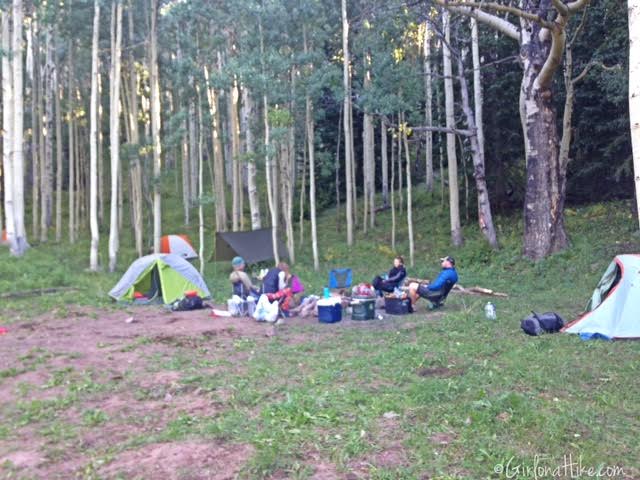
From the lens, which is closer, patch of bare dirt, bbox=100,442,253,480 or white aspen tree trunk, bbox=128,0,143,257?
patch of bare dirt, bbox=100,442,253,480

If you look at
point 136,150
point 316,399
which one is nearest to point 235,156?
point 136,150

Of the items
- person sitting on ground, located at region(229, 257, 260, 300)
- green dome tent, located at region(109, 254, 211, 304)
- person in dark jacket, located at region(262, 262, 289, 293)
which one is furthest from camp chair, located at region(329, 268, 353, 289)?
green dome tent, located at region(109, 254, 211, 304)

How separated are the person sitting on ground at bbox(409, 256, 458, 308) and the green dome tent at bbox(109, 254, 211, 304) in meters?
4.87

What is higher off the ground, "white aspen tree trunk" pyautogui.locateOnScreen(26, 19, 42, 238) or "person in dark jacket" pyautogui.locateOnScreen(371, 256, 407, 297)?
"white aspen tree trunk" pyautogui.locateOnScreen(26, 19, 42, 238)

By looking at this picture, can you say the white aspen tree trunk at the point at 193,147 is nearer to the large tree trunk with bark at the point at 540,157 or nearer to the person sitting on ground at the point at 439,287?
the large tree trunk with bark at the point at 540,157

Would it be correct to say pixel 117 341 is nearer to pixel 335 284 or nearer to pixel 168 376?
pixel 168 376

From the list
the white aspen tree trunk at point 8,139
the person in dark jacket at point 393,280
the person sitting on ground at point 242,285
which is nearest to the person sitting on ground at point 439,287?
the person in dark jacket at point 393,280

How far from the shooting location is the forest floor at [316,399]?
3951 mm

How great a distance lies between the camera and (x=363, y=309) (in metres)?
9.91

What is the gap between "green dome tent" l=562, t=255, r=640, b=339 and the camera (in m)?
7.57

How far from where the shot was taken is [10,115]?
18469mm

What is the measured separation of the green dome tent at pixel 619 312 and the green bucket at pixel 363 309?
3.14m

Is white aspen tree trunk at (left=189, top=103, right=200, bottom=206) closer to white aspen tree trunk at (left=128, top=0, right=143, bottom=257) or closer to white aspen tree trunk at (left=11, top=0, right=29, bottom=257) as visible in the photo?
white aspen tree trunk at (left=128, top=0, right=143, bottom=257)

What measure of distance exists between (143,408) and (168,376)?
1.08 metres
